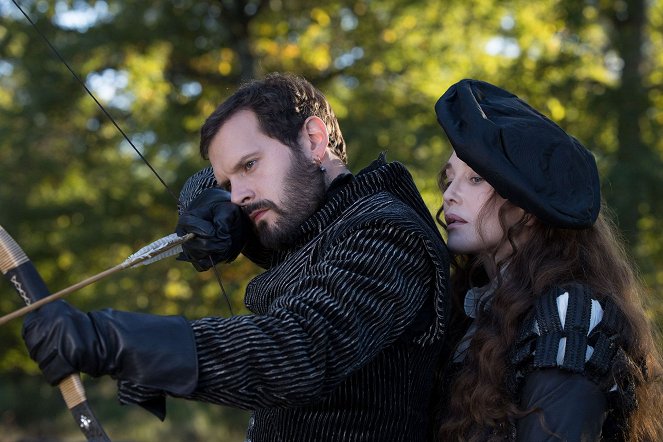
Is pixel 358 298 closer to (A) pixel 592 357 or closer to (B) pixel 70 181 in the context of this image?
(A) pixel 592 357

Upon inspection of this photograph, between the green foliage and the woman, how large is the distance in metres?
6.52

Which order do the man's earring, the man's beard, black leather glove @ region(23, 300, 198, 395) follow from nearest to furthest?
1. black leather glove @ region(23, 300, 198, 395)
2. the man's beard
3. the man's earring

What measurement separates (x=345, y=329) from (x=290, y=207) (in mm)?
684

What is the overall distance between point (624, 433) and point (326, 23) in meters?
9.13

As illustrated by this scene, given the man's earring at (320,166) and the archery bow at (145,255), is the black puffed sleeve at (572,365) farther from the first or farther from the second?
the archery bow at (145,255)

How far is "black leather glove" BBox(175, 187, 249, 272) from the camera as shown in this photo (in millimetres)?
2619

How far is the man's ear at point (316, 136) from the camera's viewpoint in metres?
2.69

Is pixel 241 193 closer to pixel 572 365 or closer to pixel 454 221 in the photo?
pixel 454 221

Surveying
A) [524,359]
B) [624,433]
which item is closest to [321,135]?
[524,359]

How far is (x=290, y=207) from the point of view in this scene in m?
2.53

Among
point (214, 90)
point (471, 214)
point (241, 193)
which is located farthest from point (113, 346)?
point (214, 90)

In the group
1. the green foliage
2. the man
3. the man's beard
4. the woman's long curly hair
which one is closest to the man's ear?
the man

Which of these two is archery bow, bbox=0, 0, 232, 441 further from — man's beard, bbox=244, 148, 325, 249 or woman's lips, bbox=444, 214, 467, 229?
woman's lips, bbox=444, 214, 467, 229

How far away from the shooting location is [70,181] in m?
11.8
